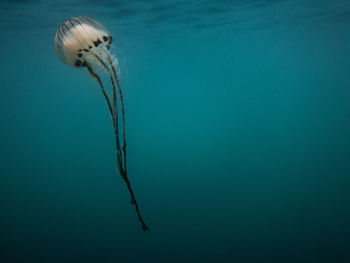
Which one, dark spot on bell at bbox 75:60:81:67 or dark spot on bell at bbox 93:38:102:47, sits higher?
dark spot on bell at bbox 93:38:102:47

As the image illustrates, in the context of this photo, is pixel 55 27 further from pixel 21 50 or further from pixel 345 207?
pixel 345 207

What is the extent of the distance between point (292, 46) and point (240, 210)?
18609 millimetres

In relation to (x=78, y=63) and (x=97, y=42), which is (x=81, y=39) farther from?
(x=78, y=63)

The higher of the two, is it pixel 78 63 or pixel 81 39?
pixel 81 39

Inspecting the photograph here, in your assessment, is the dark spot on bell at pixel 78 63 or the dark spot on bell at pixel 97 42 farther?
the dark spot on bell at pixel 78 63

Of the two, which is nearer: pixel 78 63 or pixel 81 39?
pixel 81 39

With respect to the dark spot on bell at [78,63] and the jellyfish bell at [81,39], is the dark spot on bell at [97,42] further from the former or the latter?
the dark spot on bell at [78,63]

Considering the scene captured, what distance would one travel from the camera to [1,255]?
771 centimetres

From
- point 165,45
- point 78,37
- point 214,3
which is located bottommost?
point 78,37

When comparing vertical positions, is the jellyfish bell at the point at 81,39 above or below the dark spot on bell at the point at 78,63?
above

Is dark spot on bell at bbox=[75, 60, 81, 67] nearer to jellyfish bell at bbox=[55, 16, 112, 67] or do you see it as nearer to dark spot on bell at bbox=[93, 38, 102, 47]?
jellyfish bell at bbox=[55, 16, 112, 67]

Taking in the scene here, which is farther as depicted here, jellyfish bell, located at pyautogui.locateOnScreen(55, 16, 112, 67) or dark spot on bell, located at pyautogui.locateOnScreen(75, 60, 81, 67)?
dark spot on bell, located at pyautogui.locateOnScreen(75, 60, 81, 67)

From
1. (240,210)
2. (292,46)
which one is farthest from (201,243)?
(292,46)

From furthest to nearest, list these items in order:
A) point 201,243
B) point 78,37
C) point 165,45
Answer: point 165,45, point 201,243, point 78,37
